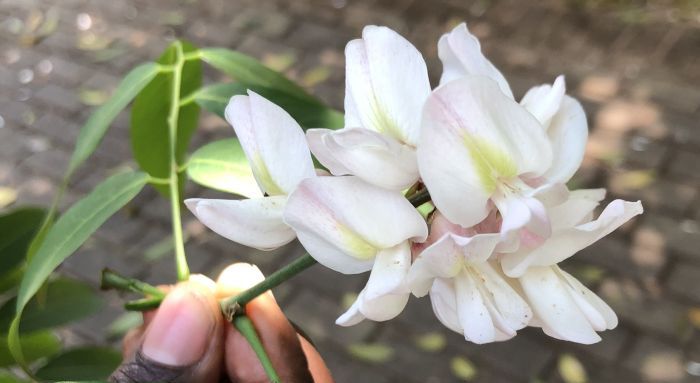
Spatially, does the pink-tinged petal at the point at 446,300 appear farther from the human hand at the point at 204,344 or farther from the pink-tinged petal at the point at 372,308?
the human hand at the point at 204,344

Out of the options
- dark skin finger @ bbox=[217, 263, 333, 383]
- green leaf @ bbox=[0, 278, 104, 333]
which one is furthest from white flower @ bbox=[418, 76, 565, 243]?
green leaf @ bbox=[0, 278, 104, 333]

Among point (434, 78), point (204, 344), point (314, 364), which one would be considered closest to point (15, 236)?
point (204, 344)

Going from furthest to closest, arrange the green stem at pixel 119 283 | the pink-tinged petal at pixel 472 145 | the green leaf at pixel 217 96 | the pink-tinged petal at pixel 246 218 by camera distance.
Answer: the green leaf at pixel 217 96, the green stem at pixel 119 283, the pink-tinged petal at pixel 246 218, the pink-tinged petal at pixel 472 145

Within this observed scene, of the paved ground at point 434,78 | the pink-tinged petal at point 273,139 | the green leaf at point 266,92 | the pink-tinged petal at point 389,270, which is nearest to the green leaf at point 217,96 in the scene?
the green leaf at point 266,92

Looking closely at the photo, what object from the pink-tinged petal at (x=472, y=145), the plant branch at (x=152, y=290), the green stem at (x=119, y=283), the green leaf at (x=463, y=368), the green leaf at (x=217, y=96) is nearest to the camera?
the pink-tinged petal at (x=472, y=145)

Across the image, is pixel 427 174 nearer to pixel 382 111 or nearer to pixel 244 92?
pixel 382 111

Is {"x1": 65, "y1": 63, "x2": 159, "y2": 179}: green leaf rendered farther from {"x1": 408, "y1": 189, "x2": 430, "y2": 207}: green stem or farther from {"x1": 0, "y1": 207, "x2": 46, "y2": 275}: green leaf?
{"x1": 408, "y1": 189, "x2": 430, "y2": 207}: green stem

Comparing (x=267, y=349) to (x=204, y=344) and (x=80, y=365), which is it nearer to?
(x=204, y=344)
